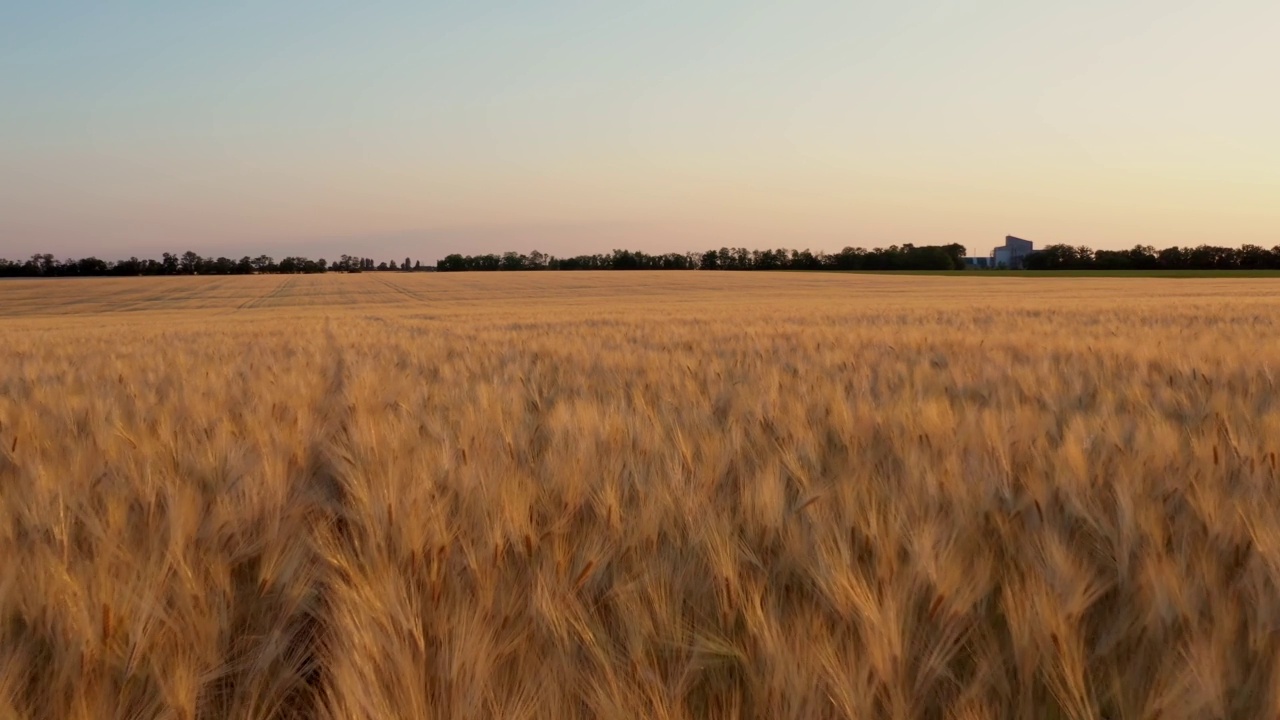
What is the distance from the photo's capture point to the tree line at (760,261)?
80.8 meters

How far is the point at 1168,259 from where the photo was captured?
A: 75.3 metres

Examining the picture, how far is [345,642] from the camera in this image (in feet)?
3.15

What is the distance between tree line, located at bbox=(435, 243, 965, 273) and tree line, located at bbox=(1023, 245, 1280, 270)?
11100 mm

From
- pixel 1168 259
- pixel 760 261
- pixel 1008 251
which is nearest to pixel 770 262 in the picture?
pixel 760 261

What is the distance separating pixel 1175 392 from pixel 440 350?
510cm

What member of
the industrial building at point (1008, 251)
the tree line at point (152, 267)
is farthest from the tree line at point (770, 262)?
the industrial building at point (1008, 251)

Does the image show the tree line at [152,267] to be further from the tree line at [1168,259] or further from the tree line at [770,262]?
the tree line at [1168,259]

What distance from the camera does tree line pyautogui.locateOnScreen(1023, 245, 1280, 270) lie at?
72.7 meters

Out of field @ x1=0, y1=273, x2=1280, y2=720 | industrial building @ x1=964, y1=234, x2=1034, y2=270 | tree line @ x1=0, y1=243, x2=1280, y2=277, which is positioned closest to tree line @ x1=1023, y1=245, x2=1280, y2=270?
tree line @ x1=0, y1=243, x2=1280, y2=277

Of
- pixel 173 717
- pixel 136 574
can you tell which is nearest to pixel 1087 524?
pixel 173 717

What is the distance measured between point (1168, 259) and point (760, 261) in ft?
138

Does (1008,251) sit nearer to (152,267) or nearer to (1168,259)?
(1168,259)

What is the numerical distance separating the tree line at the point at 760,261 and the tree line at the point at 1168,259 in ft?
36.4

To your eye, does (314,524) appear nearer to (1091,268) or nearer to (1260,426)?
(1260,426)
